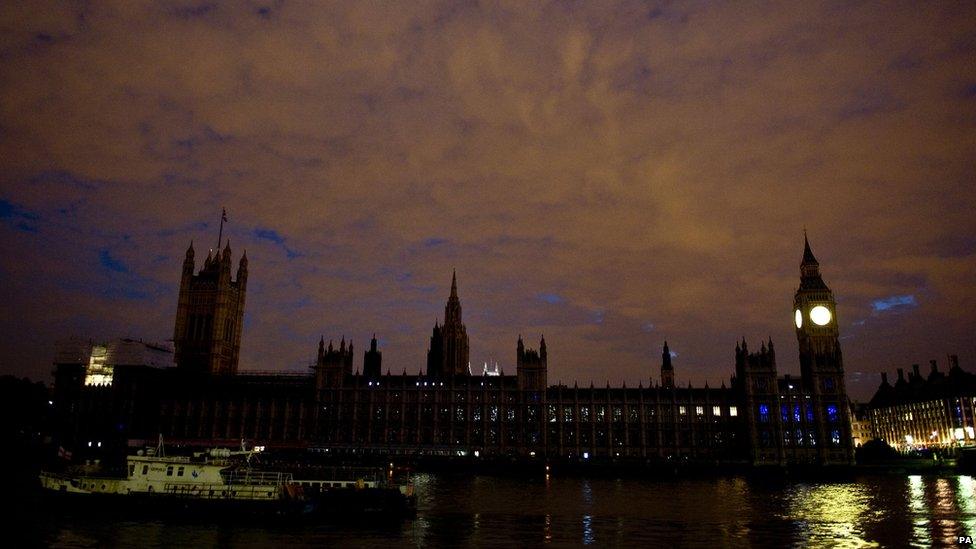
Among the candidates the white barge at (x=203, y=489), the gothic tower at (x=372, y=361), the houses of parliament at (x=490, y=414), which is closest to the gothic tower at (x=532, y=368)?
the houses of parliament at (x=490, y=414)

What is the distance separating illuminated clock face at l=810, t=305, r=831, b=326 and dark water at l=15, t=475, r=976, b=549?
122m

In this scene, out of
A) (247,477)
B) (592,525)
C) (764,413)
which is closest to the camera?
(592,525)

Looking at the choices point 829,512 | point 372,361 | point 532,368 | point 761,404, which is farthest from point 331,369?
point 829,512

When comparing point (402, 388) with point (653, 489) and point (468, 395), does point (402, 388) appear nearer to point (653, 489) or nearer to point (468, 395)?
point (468, 395)

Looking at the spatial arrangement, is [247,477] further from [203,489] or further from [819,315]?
[819,315]

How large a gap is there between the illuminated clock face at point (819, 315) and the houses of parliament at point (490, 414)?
37137 millimetres

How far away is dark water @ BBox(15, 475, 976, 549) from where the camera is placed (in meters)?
44.1

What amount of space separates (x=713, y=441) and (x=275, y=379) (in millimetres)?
111777

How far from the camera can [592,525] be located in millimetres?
52406

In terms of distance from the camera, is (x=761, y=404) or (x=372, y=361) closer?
(x=761, y=404)

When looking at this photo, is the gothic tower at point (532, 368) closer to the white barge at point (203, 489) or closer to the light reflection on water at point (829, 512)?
the light reflection on water at point (829, 512)

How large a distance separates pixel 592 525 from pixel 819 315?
556 ft

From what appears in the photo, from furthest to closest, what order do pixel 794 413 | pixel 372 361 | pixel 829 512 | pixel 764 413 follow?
pixel 372 361 < pixel 794 413 < pixel 764 413 < pixel 829 512

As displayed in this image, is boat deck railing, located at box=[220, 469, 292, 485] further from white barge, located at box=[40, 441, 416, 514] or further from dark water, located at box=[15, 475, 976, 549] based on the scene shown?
dark water, located at box=[15, 475, 976, 549]
